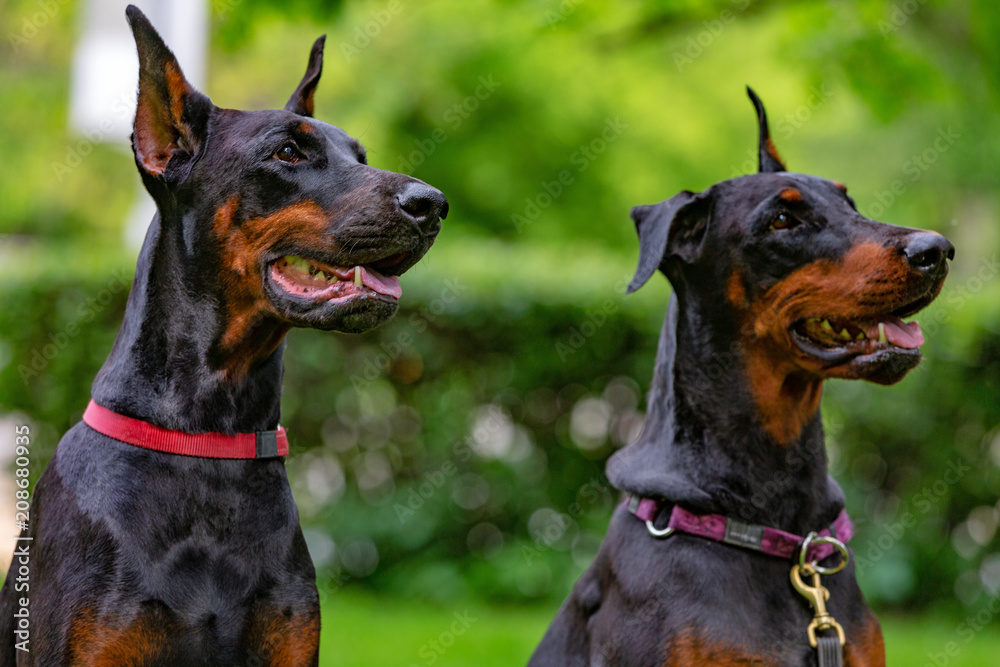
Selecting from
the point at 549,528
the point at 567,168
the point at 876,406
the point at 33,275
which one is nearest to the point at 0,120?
the point at 567,168

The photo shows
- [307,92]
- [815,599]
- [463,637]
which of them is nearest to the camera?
[815,599]

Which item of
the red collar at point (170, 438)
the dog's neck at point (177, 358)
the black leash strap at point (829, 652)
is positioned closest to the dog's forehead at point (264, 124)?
the dog's neck at point (177, 358)

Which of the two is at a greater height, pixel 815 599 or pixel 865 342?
pixel 865 342

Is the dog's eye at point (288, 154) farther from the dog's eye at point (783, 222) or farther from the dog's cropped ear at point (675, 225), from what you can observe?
the dog's eye at point (783, 222)

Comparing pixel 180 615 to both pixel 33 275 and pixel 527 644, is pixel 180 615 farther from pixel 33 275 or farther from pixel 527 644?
pixel 33 275

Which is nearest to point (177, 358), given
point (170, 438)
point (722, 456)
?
point (170, 438)

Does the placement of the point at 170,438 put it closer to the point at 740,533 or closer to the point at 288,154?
the point at 288,154

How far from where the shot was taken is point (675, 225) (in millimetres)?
3777

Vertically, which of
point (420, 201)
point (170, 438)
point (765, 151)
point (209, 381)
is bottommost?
point (170, 438)

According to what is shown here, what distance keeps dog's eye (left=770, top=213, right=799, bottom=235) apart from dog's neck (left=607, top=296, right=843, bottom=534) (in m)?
0.43

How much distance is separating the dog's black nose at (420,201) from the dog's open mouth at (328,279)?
0.53 ft

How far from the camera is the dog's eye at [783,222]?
362cm

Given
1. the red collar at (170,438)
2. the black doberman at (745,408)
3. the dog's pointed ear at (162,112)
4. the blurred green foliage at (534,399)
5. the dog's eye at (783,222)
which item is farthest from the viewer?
the blurred green foliage at (534,399)

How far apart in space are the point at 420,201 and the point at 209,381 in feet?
2.73
